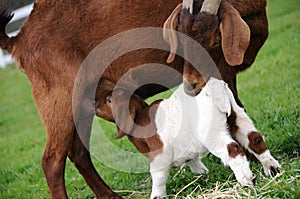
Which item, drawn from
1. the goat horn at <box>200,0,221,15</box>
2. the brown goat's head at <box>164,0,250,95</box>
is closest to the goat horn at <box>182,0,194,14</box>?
the brown goat's head at <box>164,0,250,95</box>

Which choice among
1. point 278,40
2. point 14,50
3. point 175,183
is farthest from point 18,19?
point 175,183

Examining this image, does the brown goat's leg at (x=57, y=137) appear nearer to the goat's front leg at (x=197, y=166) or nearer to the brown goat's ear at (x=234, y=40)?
the goat's front leg at (x=197, y=166)

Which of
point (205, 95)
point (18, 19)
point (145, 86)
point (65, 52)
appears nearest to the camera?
point (205, 95)

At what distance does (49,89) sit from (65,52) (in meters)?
0.33

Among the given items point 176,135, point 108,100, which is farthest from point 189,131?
point 108,100

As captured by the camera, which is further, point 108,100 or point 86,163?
point 86,163

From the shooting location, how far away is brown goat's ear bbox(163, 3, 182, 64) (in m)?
3.98

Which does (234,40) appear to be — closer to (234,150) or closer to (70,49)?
(234,150)

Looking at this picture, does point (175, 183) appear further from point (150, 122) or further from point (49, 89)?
point (49, 89)

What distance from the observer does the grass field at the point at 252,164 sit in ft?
12.1

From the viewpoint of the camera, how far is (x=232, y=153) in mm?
3617

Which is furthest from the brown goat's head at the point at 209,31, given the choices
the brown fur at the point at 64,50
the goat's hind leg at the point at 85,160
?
the goat's hind leg at the point at 85,160

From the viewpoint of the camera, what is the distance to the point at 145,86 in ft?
15.5

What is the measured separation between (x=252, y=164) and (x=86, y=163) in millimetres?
1481
